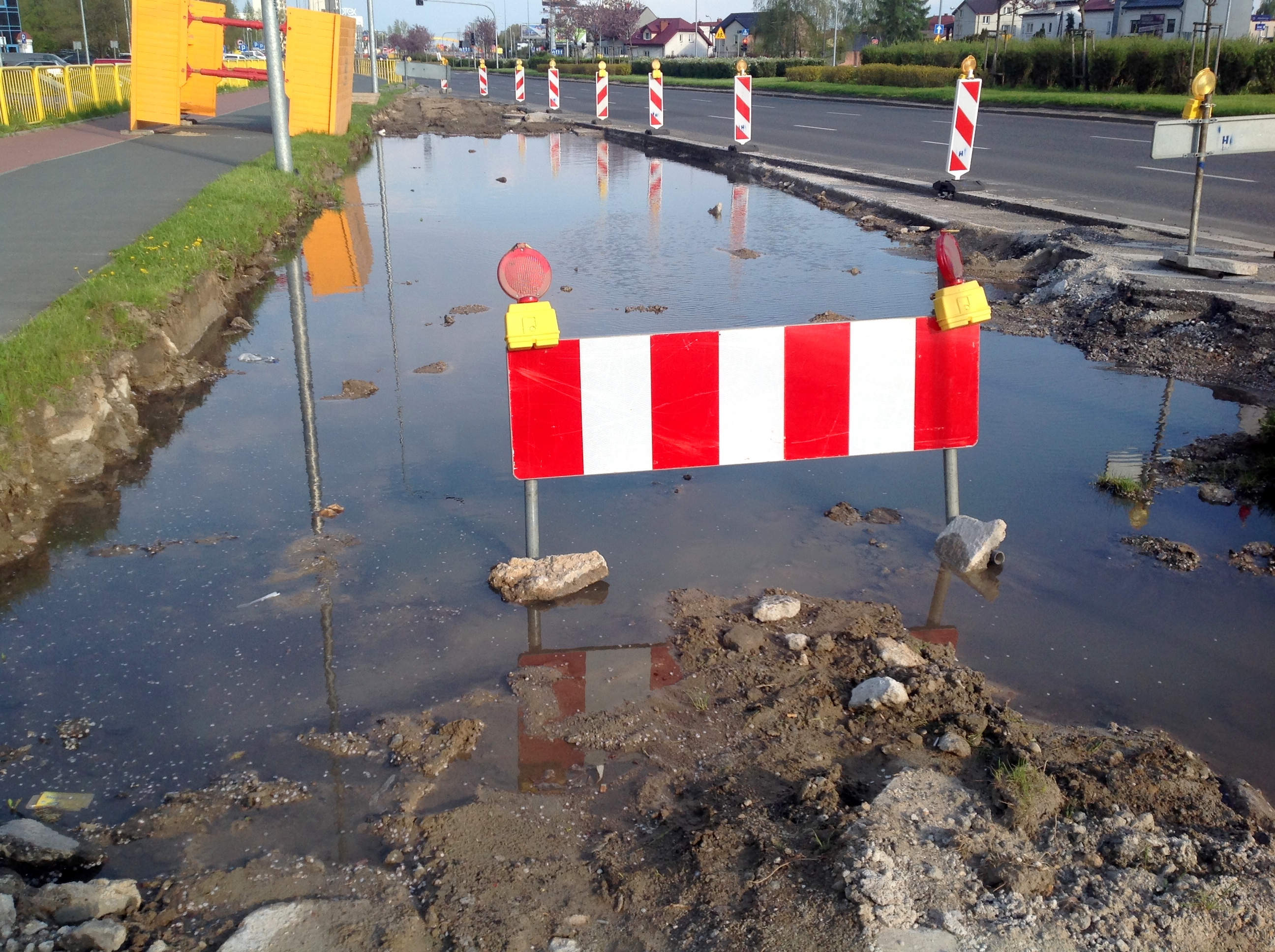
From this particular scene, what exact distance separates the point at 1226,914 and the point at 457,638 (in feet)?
8.08

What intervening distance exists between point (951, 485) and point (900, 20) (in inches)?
3351

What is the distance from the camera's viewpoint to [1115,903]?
232 centimetres

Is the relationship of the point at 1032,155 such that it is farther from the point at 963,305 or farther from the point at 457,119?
the point at 457,119

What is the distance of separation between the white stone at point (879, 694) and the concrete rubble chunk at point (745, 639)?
460mm

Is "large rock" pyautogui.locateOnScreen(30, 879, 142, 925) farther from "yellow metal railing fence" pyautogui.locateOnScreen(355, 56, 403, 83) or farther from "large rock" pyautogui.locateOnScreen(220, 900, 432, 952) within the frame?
"yellow metal railing fence" pyautogui.locateOnScreen(355, 56, 403, 83)

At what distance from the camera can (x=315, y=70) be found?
811 inches

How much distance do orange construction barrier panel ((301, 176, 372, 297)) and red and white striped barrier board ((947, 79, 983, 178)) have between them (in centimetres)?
674

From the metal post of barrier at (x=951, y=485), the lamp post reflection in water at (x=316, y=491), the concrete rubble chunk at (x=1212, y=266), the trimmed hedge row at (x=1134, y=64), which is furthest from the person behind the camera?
the trimmed hedge row at (x=1134, y=64)

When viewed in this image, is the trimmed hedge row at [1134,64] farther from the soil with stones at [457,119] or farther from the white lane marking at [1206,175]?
the soil with stones at [457,119]

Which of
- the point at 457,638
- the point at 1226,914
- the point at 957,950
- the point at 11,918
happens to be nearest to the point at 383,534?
the point at 457,638

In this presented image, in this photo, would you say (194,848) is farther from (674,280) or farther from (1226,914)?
(674,280)

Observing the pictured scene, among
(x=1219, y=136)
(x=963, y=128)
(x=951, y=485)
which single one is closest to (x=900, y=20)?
(x=963, y=128)

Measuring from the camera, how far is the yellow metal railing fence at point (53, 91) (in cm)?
2134

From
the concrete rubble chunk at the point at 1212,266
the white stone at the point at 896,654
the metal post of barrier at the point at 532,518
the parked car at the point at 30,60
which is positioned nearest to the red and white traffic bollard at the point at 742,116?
the concrete rubble chunk at the point at 1212,266
